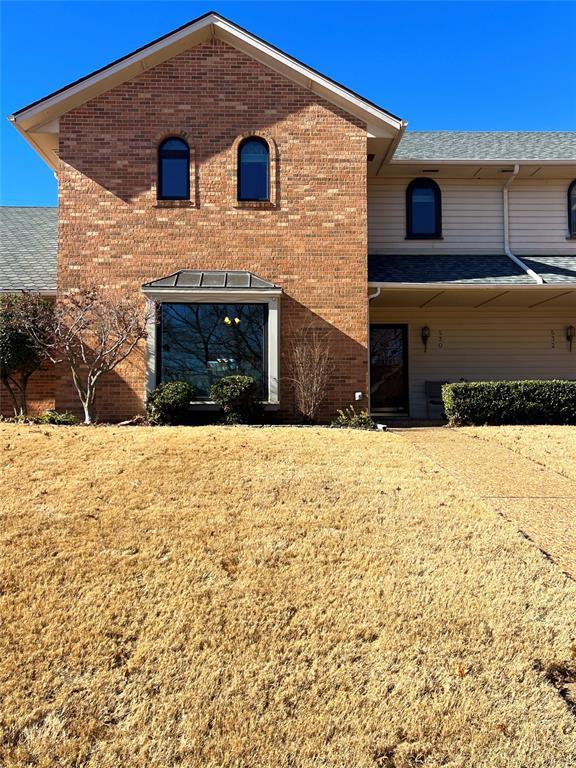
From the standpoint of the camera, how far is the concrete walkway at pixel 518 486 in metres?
5.06

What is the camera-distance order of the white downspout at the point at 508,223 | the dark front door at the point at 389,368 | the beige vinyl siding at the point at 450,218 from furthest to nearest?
1. the dark front door at the point at 389,368
2. the beige vinyl siding at the point at 450,218
3. the white downspout at the point at 508,223

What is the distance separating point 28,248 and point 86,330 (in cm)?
461

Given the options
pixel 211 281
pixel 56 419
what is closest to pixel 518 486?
pixel 211 281

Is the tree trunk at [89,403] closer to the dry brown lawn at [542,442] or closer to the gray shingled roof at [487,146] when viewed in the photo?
the dry brown lawn at [542,442]

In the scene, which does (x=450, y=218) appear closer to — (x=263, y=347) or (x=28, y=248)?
(x=263, y=347)

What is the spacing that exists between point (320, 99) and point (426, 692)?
11.8m

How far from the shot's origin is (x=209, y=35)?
11.8 m

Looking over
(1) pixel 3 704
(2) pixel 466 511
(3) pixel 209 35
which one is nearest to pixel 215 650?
(1) pixel 3 704

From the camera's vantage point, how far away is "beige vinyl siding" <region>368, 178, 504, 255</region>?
13.9m

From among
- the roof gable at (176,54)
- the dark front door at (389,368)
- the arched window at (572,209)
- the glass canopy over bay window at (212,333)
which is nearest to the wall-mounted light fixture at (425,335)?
the dark front door at (389,368)

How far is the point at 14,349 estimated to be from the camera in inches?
425

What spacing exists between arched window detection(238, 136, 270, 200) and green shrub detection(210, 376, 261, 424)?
4.16 m

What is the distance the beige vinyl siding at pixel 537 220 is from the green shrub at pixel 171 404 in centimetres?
923

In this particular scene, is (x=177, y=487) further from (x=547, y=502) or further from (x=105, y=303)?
(x=105, y=303)
